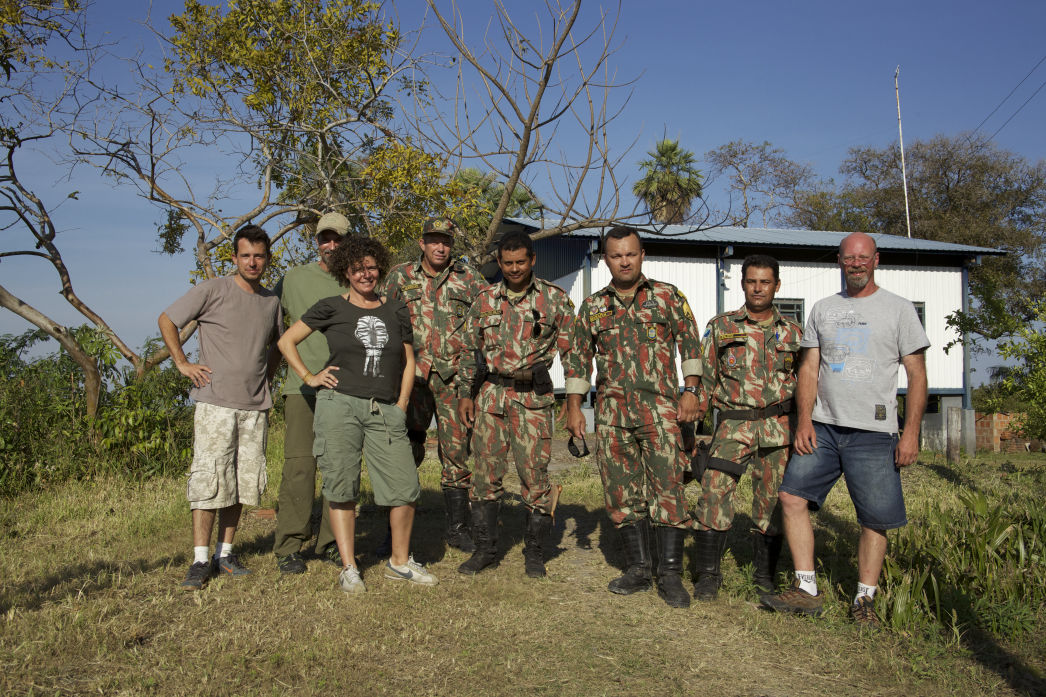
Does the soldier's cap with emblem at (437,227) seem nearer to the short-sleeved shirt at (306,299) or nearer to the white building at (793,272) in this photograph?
the short-sleeved shirt at (306,299)

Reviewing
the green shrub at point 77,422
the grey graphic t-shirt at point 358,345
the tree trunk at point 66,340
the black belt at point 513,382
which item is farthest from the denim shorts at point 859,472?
Answer: the tree trunk at point 66,340

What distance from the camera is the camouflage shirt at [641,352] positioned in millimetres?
4645

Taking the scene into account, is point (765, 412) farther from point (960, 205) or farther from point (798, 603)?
point (960, 205)

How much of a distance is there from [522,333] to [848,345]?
78.1 inches

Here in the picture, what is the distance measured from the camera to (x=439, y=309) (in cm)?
555

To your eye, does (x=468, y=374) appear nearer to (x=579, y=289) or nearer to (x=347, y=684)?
(x=347, y=684)

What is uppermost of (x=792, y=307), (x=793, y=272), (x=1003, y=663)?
(x=793, y=272)

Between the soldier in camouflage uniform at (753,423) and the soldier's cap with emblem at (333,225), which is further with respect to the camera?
the soldier's cap with emblem at (333,225)

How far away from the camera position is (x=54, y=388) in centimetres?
844

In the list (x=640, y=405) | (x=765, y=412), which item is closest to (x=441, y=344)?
(x=640, y=405)

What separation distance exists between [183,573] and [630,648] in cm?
294

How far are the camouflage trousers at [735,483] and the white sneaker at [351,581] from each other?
2094mm

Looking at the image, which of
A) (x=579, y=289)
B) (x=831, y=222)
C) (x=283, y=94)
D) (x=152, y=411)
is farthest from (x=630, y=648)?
(x=831, y=222)

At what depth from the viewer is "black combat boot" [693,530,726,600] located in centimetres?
459
